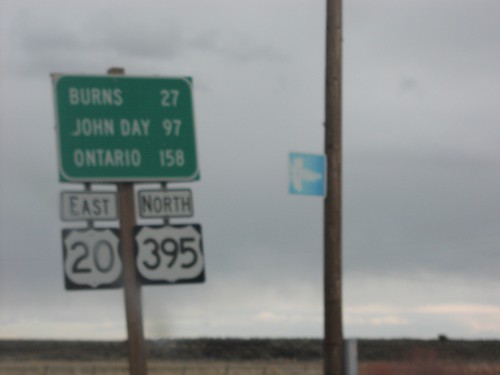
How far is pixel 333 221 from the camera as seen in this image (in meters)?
18.6

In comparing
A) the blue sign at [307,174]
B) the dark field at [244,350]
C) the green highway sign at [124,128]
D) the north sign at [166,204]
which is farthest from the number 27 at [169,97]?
the dark field at [244,350]

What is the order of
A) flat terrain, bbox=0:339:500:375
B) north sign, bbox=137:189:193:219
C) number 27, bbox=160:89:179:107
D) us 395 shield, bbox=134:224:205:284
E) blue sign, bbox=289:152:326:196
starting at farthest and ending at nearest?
1. flat terrain, bbox=0:339:500:375
2. blue sign, bbox=289:152:326:196
3. number 27, bbox=160:89:179:107
4. north sign, bbox=137:189:193:219
5. us 395 shield, bbox=134:224:205:284

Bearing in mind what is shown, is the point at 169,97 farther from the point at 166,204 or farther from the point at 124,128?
the point at 166,204

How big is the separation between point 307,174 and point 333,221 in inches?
33.0

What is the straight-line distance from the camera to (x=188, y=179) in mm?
17703

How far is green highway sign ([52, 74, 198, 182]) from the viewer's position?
56.9ft

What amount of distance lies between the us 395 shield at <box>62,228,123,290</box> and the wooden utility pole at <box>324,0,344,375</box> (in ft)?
10.8

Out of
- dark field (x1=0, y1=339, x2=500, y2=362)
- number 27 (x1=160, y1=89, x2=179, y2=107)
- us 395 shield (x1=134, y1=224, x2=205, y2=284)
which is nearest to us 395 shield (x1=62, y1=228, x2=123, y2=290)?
us 395 shield (x1=134, y1=224, x2=205, y2=284)

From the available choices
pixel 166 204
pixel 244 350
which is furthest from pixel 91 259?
pixel 244 350

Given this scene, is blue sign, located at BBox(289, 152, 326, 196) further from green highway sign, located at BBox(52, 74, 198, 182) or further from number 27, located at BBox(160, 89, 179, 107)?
number 27, located at BBox(160, 89, 179, 107)

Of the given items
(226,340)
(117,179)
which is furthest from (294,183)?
(226,340)

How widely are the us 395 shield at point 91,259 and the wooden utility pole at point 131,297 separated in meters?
0.35

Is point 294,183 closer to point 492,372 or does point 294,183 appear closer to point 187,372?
point 492,372

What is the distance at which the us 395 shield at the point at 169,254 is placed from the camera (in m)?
16.7
